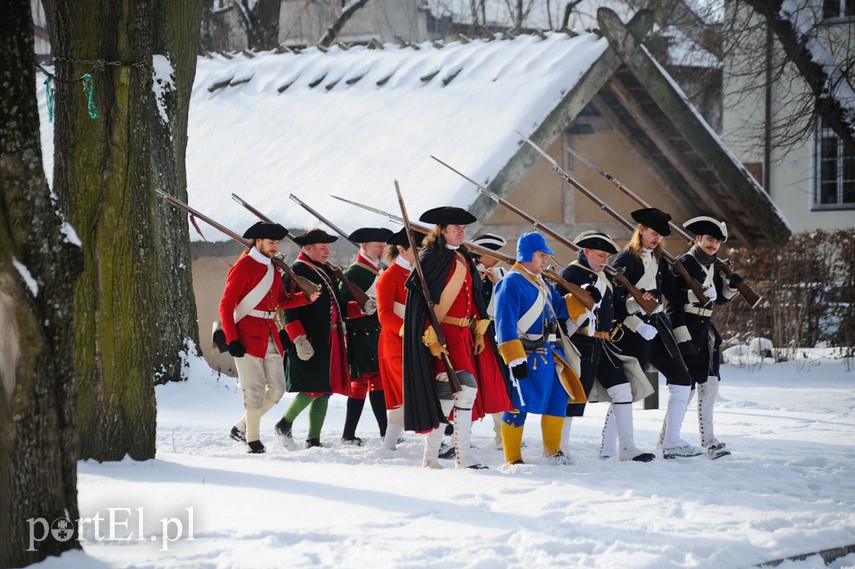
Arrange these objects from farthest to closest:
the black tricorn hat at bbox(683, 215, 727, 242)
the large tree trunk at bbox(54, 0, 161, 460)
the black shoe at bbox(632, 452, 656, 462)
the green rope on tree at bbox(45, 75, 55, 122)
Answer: the black tricorn hat at bbox(683, 215, 727, 242), the black shoe at bbox(632, 452, 656, 462), the large tree trunk at bbox(54, 0, 161, 460), the green rope on tree at bbox(45, 75, 55, 122)

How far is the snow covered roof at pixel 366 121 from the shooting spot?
1381 centimetres

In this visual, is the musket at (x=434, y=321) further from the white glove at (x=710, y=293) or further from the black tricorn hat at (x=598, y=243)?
the white glove at (x=710, y=293)

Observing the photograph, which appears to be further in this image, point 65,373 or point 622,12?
point 622,12

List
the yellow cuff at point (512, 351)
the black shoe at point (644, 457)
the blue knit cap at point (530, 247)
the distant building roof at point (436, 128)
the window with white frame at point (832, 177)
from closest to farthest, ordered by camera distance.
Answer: the yellow cuff at point (512, 351) → the blue knit cap at point (530, 247) → the black shoe at point (644, 457) → the distant building roof at point (436, 128) → the window with white frame at point (832, 177)

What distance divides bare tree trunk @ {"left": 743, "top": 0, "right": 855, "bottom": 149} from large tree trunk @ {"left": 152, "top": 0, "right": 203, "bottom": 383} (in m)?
6.08

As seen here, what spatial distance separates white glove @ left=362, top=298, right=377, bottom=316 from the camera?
32.9ft

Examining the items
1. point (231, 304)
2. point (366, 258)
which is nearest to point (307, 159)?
point (366, 258)

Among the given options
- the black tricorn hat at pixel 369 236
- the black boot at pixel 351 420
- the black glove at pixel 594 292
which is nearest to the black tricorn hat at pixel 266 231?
the black tricorn hat at pixel 369 236

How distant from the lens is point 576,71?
14.0 m

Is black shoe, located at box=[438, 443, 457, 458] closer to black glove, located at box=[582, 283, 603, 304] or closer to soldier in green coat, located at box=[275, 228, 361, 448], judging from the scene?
soldier in green coat, located at box=[275, 228, 361, 448]

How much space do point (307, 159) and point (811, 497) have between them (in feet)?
Result: 31.8

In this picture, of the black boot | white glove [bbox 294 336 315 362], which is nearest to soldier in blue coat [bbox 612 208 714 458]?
the black boot

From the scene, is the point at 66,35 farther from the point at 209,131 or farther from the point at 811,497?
the point at 209,131

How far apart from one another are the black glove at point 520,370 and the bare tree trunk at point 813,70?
649cm
